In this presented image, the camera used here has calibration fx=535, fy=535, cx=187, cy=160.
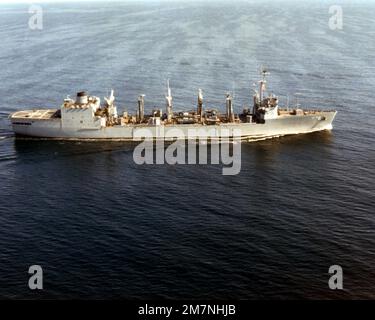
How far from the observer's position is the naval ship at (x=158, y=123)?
100 meters

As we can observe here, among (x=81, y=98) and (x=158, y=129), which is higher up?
(x=81, y=98)

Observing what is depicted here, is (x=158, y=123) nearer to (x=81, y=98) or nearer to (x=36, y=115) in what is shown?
(x=81, y=98)

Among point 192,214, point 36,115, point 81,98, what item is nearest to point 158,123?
point 81,98

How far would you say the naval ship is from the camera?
10019cm

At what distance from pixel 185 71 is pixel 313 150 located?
6514cm

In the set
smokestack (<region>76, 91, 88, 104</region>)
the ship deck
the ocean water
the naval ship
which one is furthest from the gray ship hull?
smokestack (<region>76, 91, 88, 104</region>)

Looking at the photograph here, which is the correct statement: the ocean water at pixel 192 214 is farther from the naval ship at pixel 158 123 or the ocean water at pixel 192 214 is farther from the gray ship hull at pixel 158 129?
the naval ship at pixel 158 123

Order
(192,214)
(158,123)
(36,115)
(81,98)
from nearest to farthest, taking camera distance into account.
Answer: (192,214), (158,123), (81,98), (36,115)

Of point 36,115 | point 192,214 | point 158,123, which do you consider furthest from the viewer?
point 36,115

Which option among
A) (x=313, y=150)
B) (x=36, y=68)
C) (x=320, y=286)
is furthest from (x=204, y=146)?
(x=36, y=68)

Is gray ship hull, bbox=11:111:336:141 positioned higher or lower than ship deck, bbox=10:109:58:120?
lower

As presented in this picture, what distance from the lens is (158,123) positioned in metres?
99.9

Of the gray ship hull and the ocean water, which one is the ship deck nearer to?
the gray ship hull
